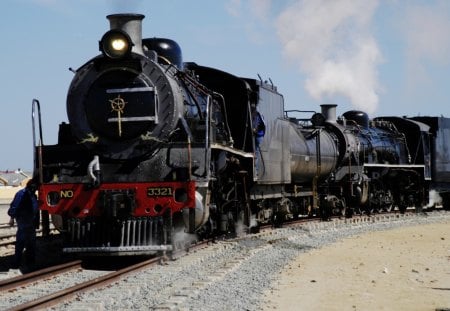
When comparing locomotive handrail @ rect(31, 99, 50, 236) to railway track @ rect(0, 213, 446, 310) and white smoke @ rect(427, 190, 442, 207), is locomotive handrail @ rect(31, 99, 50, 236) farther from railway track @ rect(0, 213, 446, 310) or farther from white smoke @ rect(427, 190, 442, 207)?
white smoke @ rect(427, 190, 442, 207)

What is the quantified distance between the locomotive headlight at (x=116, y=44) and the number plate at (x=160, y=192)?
87.7 inches

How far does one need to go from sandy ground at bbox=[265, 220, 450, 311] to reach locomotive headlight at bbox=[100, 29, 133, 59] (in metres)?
4.32

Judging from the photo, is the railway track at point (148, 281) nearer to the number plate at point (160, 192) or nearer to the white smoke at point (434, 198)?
the number plate at point (160, 192)

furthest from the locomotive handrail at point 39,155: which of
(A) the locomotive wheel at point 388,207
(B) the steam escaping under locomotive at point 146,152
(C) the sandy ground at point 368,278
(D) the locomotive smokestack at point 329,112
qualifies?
(A) the locomotive wheel at point 388,207

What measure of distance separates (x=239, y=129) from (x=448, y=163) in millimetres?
17522

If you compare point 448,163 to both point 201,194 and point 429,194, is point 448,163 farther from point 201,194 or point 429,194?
point 201,194

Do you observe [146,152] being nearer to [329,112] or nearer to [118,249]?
[118,249]

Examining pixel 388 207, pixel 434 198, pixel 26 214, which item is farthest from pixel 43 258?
pixel 434 198

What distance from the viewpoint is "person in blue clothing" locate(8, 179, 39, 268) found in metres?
11.4

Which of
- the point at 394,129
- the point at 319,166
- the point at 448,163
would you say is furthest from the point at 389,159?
the point at 319,166

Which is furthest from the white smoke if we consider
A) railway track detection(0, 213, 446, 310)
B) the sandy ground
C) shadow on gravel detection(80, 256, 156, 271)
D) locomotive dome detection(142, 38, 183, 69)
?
shadow on gravel detection(80, 256, 156, 271)

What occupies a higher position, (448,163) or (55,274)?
(448,163)

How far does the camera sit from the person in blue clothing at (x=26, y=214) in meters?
11.4

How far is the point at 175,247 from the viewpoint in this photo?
11.6 meters
